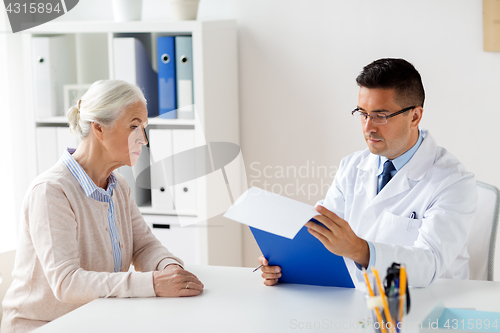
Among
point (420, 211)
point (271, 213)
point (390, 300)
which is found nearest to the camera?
point (390, 300)

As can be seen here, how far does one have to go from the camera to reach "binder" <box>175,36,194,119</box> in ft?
8.02

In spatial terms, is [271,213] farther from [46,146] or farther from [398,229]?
[46,146]

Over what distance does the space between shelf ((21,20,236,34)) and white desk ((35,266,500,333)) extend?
51.9 inches

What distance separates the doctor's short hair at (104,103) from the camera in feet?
5.33

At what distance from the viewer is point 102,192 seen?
5.21ft

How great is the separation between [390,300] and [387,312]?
3 cm

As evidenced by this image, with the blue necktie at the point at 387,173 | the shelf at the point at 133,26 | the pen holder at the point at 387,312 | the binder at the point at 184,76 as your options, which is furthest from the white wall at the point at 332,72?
the pen holder at the point at 387,312

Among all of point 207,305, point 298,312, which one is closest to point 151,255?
point 207,305

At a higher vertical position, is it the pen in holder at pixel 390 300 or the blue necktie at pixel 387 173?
the blue necktie at pixel 387 173

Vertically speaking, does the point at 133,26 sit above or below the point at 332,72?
above

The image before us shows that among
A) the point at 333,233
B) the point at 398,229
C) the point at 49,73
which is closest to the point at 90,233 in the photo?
the point at 333,233

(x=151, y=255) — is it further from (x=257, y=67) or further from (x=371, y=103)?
(x=257, y=67)

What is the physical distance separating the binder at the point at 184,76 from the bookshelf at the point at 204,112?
1.3 inches

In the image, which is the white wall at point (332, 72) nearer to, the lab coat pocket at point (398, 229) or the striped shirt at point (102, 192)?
the lab coat pocket at point (398, 229)
